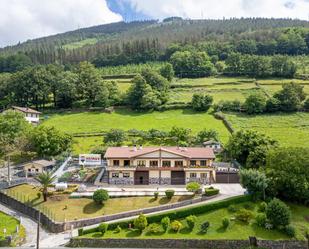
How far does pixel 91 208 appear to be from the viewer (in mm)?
60125

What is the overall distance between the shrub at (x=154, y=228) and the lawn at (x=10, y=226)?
1551 centimetres

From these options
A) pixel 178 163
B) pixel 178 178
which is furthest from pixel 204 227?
pixel 178 163

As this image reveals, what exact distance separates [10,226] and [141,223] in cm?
1797

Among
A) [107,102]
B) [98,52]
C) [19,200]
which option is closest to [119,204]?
[19,200]

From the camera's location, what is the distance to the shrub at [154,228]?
53.4 m

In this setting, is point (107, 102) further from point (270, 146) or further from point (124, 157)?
point (270, 146)

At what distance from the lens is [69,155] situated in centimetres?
8225

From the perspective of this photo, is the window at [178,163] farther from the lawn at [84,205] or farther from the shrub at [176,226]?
the shrub at [176,226]

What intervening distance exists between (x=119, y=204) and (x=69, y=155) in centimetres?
2472

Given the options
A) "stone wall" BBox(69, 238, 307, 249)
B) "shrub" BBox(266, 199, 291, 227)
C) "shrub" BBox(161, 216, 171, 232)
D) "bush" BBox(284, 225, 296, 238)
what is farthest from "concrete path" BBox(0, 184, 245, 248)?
"bush" BBox(284, 225, 296, 238)

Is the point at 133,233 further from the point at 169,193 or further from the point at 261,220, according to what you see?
the point at 261,220

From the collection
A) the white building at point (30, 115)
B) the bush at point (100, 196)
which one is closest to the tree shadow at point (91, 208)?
the bush at point (100, 196)

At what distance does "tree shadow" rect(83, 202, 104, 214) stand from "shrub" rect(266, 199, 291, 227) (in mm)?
22449

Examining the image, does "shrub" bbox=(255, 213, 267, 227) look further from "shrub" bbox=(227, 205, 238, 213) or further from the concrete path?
the concrete path
